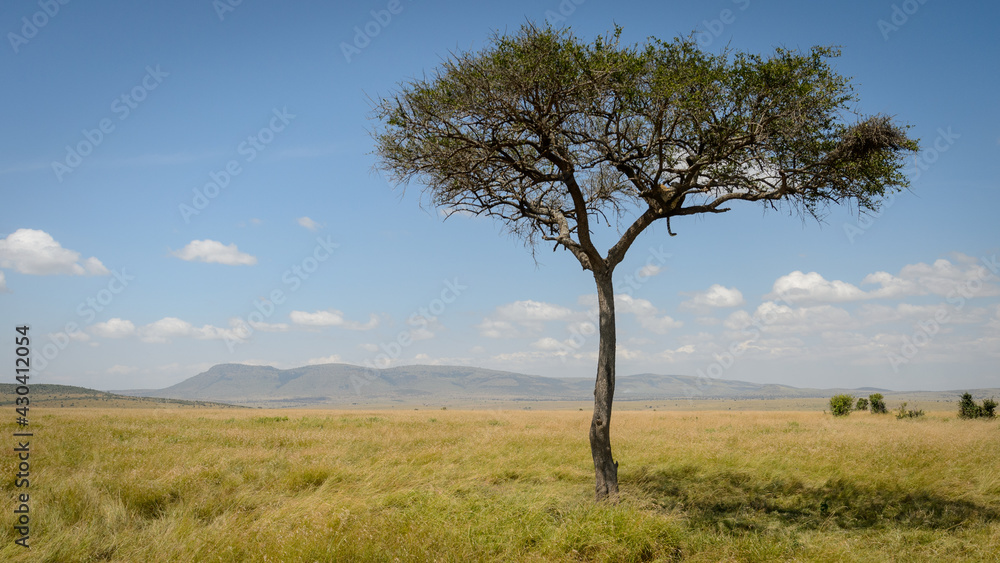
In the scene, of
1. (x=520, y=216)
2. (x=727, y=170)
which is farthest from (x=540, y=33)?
(x=727, y=170)

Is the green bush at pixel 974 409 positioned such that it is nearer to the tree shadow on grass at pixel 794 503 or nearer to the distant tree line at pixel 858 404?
the distant tree line at pixel 858 404

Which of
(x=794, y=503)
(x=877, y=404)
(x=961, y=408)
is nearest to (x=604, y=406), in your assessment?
(x=794, y=503)

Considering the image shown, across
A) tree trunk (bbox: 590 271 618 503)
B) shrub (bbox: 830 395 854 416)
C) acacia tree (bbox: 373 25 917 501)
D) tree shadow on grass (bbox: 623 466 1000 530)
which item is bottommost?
shrub (bbox: 830 395 854 416)

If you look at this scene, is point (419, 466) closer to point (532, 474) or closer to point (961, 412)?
point (532, 474)

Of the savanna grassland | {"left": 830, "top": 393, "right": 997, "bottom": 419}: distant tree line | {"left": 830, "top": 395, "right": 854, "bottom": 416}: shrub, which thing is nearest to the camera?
the savanna grassland

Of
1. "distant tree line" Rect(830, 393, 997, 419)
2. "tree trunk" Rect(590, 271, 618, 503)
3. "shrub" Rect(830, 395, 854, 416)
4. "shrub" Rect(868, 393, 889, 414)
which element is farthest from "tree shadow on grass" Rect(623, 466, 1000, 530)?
"shrub" Rect(830, 395, 854, 416)

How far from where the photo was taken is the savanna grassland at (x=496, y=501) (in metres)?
6.91

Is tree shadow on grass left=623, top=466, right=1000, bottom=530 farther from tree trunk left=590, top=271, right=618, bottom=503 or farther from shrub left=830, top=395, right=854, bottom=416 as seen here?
shrub left=830, top=395, right=854, bottom=416

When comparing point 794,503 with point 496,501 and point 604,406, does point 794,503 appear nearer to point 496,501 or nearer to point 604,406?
point 604,406

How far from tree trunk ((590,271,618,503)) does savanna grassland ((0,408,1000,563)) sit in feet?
1.62

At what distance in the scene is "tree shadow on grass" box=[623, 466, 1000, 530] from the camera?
369 inches

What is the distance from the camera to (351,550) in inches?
252

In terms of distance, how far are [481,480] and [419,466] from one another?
2.24 meters

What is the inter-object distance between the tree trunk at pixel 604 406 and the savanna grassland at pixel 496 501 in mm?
492
